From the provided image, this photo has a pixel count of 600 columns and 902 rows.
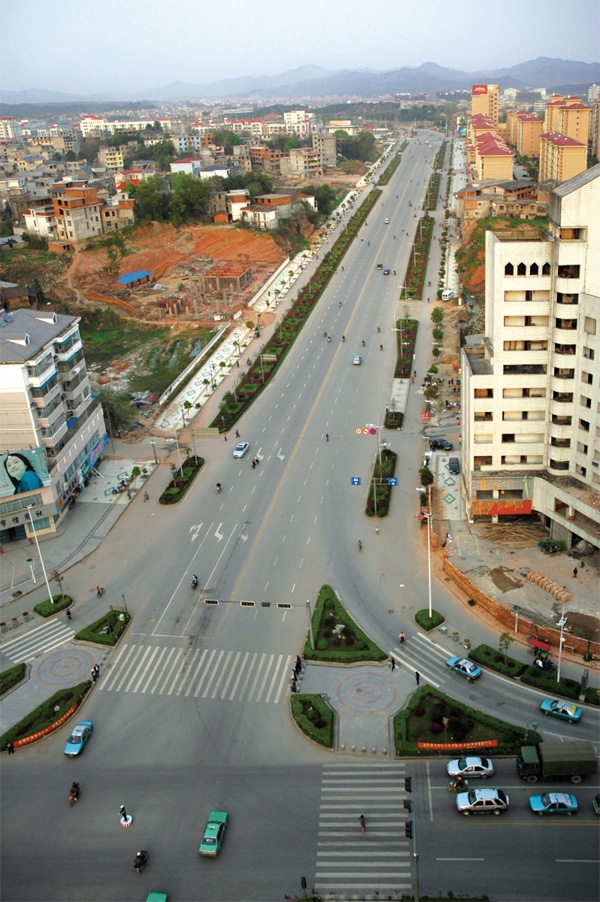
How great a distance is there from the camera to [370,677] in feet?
139

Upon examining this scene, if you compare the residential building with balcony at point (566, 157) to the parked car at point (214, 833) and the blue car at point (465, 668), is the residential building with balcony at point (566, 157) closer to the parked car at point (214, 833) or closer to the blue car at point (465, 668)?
the blue car at point (465, 668)

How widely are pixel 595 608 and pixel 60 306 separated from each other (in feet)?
289

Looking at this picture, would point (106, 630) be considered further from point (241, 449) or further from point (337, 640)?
point (241, 449)

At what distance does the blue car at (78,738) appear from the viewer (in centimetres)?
3859

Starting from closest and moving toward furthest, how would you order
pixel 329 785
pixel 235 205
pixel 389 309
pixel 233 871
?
pixel 233 871 → pixel 329 785 → pixel 389 309 → pixel 235 205

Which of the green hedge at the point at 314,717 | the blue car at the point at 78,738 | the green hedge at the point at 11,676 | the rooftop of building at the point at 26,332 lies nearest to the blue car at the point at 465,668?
the green hedge at the point at 314,717

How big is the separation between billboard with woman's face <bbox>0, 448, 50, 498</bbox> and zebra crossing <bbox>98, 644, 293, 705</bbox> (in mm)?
16209

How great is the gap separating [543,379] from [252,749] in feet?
96.3

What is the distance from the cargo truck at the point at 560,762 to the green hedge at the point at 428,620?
1105 centimetres

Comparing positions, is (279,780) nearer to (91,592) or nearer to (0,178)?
(91,592)

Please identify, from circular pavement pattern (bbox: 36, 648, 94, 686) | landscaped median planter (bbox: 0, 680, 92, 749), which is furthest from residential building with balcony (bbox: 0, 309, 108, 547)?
landscaped median planter (bbox: 0, 680, 92, 749)

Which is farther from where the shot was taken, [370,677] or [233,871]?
[370,677]

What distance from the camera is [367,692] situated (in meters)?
41.2

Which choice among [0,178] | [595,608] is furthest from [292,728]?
[0,178]
